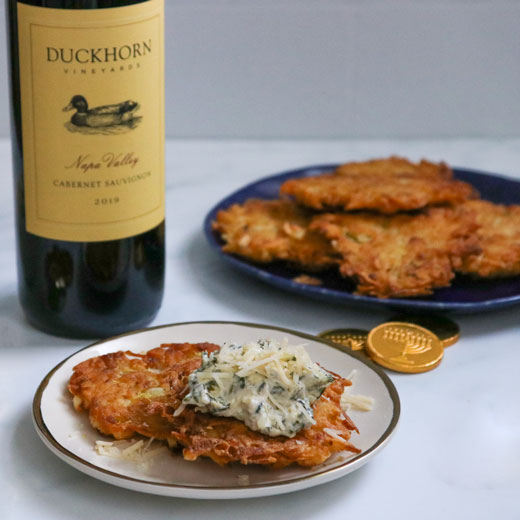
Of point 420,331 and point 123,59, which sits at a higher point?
point 123,59

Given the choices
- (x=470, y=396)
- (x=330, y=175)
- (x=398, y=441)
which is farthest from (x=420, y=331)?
(x=330, y=175)

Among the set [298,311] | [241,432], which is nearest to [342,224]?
[298,311]

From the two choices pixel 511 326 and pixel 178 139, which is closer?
pixel 511 326

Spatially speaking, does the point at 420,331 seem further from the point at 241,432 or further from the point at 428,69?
the point at 428,69

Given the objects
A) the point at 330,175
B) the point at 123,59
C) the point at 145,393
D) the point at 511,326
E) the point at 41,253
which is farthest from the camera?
the point at 330,175

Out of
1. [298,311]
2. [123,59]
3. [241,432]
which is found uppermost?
[123,59]

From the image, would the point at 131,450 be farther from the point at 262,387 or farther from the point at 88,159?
the point at 88,159

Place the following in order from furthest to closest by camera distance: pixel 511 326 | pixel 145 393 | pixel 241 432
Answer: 1. pixel 511 326
2. pixel 145 393
3. pixel 241 432

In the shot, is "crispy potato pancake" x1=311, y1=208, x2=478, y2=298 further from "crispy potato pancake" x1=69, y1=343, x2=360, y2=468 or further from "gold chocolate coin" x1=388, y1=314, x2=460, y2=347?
"crispy potato pancake" x1=69, y1=343, x2=360, y2=468
